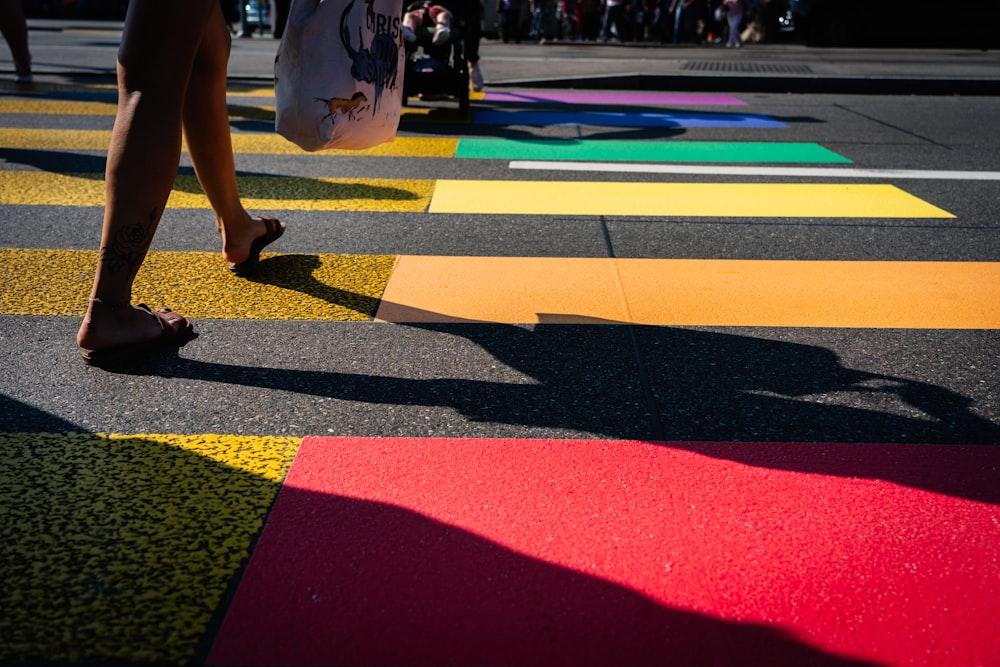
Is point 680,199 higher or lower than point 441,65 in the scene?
lower

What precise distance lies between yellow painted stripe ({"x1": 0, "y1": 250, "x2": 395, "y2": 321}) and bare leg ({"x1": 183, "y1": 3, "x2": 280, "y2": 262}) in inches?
10.0

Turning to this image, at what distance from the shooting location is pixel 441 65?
7.90 metres

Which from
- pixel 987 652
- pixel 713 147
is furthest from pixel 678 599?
pixel 713 147

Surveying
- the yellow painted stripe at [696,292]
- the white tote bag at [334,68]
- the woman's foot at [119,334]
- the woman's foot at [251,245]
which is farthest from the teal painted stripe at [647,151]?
the woman's foot at [119,334]

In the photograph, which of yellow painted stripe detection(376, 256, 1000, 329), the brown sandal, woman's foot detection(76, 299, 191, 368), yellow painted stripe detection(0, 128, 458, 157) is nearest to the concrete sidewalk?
yellow painted stripe detection(0, 128, 458, 157)

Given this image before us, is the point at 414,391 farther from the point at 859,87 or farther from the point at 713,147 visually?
the point at 859,87

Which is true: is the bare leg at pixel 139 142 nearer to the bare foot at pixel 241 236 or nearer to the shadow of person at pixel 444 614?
the bare foot at pixel 241 236

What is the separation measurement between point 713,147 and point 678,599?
5.68 metres

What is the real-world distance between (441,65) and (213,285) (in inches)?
190

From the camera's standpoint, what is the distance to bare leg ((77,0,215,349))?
2.52 metres

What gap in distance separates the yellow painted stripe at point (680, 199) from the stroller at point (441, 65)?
249 centimetres

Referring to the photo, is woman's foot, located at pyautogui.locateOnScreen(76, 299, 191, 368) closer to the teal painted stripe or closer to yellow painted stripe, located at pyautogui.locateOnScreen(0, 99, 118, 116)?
the teal painted stripe

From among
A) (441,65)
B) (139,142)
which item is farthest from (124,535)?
(441,65)

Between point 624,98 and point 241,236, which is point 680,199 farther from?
point 624,98
